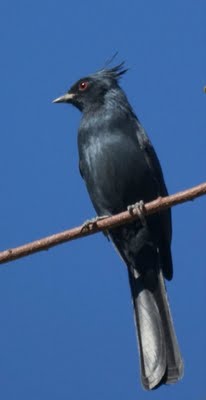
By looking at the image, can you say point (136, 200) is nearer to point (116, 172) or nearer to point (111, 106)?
point (116, 172)

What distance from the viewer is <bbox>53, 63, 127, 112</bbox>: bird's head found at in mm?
6481

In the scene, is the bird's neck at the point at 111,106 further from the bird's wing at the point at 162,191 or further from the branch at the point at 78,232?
the branch at the point at 78,232

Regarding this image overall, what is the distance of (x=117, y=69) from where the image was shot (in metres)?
6.75

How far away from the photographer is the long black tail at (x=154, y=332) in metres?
5.15

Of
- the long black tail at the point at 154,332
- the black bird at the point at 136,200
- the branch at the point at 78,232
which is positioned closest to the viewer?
the branch at the point at 78,232

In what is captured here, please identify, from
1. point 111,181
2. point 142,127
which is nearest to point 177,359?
point 111,181

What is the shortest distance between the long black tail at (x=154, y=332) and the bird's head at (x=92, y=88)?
1363mm

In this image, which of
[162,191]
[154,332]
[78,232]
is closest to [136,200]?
[162,191]

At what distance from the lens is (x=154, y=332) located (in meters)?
5.42


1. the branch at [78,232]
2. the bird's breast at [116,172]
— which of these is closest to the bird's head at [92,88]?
the bird's breast at [116,172]

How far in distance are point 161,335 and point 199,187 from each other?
2306 millimetres

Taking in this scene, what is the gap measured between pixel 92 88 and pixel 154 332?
2062mm

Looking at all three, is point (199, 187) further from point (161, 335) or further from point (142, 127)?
point (142, 127)

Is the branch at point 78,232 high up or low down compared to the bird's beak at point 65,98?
down
